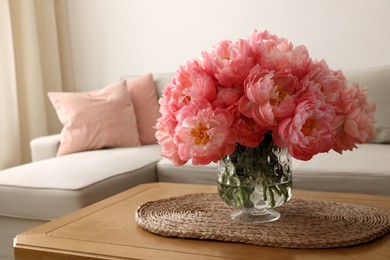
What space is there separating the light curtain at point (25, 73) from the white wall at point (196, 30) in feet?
0.60

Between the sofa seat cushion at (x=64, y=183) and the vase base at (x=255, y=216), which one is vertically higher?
the vase base at (x=255, y=216)

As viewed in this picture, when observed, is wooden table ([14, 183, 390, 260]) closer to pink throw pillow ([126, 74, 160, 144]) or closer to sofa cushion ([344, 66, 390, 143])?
sofa cushion ([344, 66, 390, 143])

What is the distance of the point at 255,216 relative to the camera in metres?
1.36

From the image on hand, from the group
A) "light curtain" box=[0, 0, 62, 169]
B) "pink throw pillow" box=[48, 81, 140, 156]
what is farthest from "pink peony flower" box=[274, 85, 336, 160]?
"light curtain" box=[0, 0, 62, 169]

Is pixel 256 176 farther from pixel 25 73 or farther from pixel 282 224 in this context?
pixel 25 73

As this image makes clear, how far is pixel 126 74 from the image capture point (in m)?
3.81

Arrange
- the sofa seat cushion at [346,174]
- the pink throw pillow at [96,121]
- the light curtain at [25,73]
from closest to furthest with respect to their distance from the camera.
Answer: the sofa seat cushion at [346,174] < the pink throw pillow at [96,121] < the light curtain at [25,73]

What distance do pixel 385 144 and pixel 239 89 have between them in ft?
5.63

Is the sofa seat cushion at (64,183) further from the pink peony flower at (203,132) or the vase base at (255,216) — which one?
the pink peony flower at (203,132)

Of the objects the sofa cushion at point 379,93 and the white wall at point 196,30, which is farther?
the white wall at point 196,30

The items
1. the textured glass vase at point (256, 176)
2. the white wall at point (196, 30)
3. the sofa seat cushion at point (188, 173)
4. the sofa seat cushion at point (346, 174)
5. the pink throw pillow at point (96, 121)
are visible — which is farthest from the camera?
the white wall at point (196, 30)

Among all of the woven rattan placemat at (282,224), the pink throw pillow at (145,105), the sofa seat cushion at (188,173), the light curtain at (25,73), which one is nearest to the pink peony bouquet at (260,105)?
the woven rattan placemat at (282,224)

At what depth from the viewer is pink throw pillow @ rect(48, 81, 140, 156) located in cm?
300

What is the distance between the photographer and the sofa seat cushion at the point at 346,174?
2.07 meters
